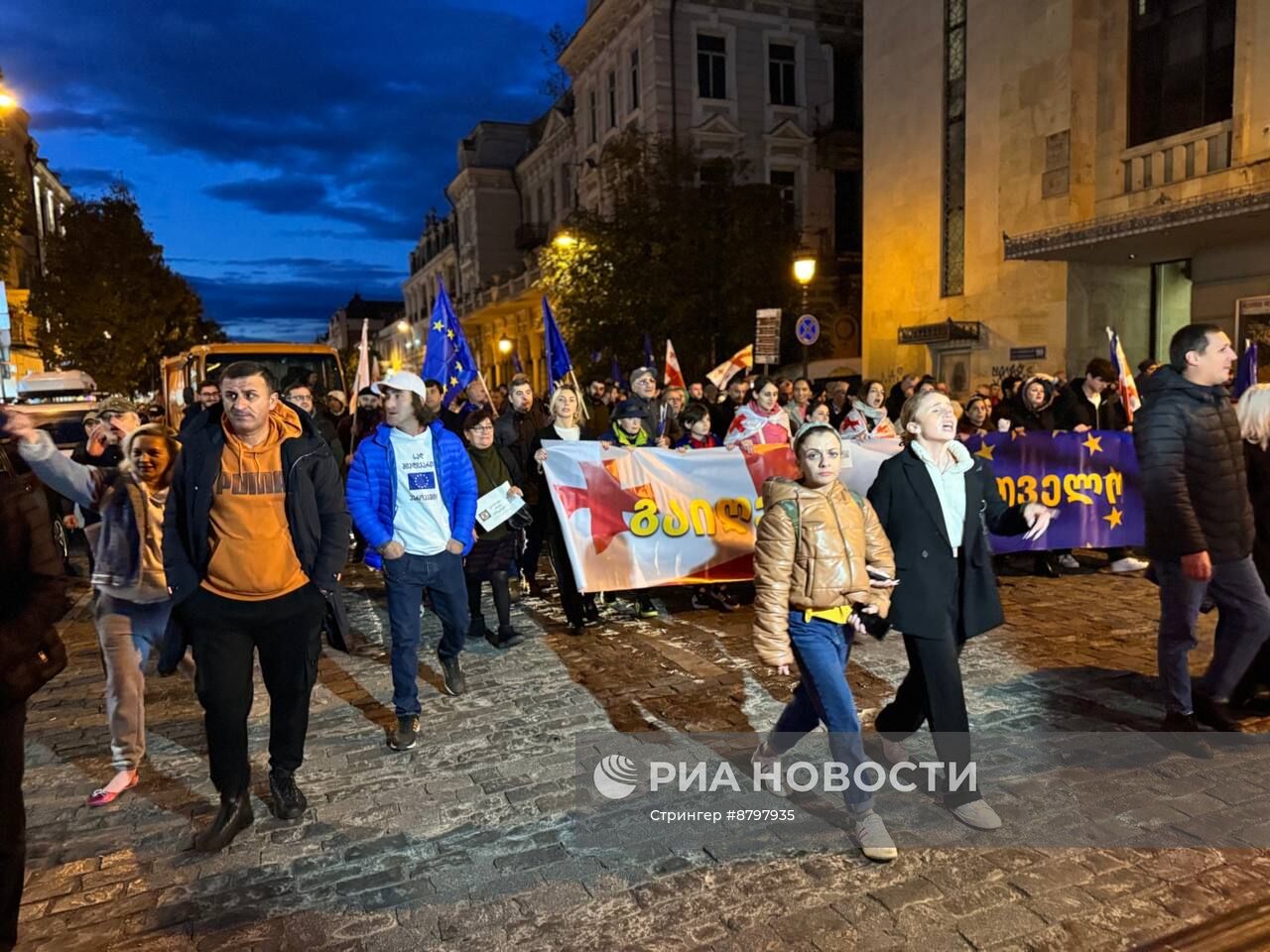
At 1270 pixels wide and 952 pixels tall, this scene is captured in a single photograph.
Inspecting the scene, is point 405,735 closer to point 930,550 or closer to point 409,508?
point 409,508

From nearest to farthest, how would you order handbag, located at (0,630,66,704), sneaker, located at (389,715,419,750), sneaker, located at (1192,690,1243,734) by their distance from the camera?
handbag, located at (0,630,66,704), sneaker, located at (1192,690,1243,734), sneaker, located at (389,715,419,750)

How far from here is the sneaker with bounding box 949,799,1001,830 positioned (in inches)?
152

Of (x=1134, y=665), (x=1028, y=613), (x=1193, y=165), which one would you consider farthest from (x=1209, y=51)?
(x=1134, y=665)

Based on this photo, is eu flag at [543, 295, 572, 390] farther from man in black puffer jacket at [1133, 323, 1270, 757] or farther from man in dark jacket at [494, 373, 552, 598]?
man in black puffer jacket at [1133, 323, 1270, 757]

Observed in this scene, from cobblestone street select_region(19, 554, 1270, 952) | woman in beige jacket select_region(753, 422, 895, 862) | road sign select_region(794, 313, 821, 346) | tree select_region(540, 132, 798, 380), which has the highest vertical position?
tree select_region(540, 132, 798, 380)

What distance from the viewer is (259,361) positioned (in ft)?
51.9

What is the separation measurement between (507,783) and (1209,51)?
16814mm

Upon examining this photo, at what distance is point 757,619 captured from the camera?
383 centimetres

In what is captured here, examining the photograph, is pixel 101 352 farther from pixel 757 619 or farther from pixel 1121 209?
pixel 757 619

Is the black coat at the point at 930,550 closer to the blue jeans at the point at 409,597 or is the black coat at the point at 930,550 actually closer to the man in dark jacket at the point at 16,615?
the blue jeans at the point at 409,597

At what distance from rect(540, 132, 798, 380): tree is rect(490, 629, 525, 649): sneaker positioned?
18.0 meters

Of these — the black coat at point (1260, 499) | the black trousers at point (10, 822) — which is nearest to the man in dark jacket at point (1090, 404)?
the black coat at point (1260, 499)

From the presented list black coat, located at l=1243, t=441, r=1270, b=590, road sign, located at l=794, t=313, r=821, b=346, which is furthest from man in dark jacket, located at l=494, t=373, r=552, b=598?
road sign, located at l=794, t=313, r=821, b=346

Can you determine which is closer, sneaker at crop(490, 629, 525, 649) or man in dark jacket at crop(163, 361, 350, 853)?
man in dark jacket at crop(163, 361, 350, 853)
